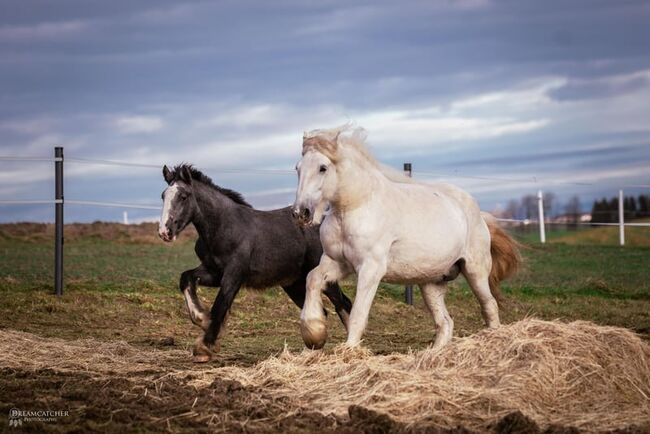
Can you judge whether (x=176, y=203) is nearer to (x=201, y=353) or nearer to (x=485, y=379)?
(x=201, y=353)

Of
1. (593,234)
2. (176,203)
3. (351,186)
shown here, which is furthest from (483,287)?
(593,234)

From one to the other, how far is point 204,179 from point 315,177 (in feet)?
8.42

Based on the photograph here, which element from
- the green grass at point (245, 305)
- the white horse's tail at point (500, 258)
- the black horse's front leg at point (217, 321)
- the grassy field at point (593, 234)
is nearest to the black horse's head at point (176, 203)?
the black horse's front leg at point (217, 321)

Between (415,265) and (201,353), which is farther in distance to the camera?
(201,353)

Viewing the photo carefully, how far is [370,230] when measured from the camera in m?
7.56

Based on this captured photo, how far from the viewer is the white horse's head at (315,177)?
712 centimetres

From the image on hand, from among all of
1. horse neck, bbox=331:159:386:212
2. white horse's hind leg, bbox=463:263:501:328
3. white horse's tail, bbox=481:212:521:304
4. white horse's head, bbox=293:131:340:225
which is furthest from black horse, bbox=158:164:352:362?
white horse's head, bbox=293:131:340:225

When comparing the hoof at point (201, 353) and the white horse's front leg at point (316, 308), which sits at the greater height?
the white horse's front leg at point (316, 308)

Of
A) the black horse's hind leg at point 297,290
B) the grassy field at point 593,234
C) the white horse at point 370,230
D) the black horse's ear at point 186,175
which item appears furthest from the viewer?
the grassy field at point 593,234

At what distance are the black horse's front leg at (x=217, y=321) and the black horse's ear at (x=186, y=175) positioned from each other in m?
1.08

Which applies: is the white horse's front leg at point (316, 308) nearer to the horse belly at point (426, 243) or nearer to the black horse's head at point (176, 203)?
the horse belly at point (426, 243)

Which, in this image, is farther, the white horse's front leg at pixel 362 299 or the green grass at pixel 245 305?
the green grass at pixel 245 305

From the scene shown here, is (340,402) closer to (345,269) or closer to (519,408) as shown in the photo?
(519,408)

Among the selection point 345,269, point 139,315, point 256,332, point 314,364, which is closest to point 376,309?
point 256,332
